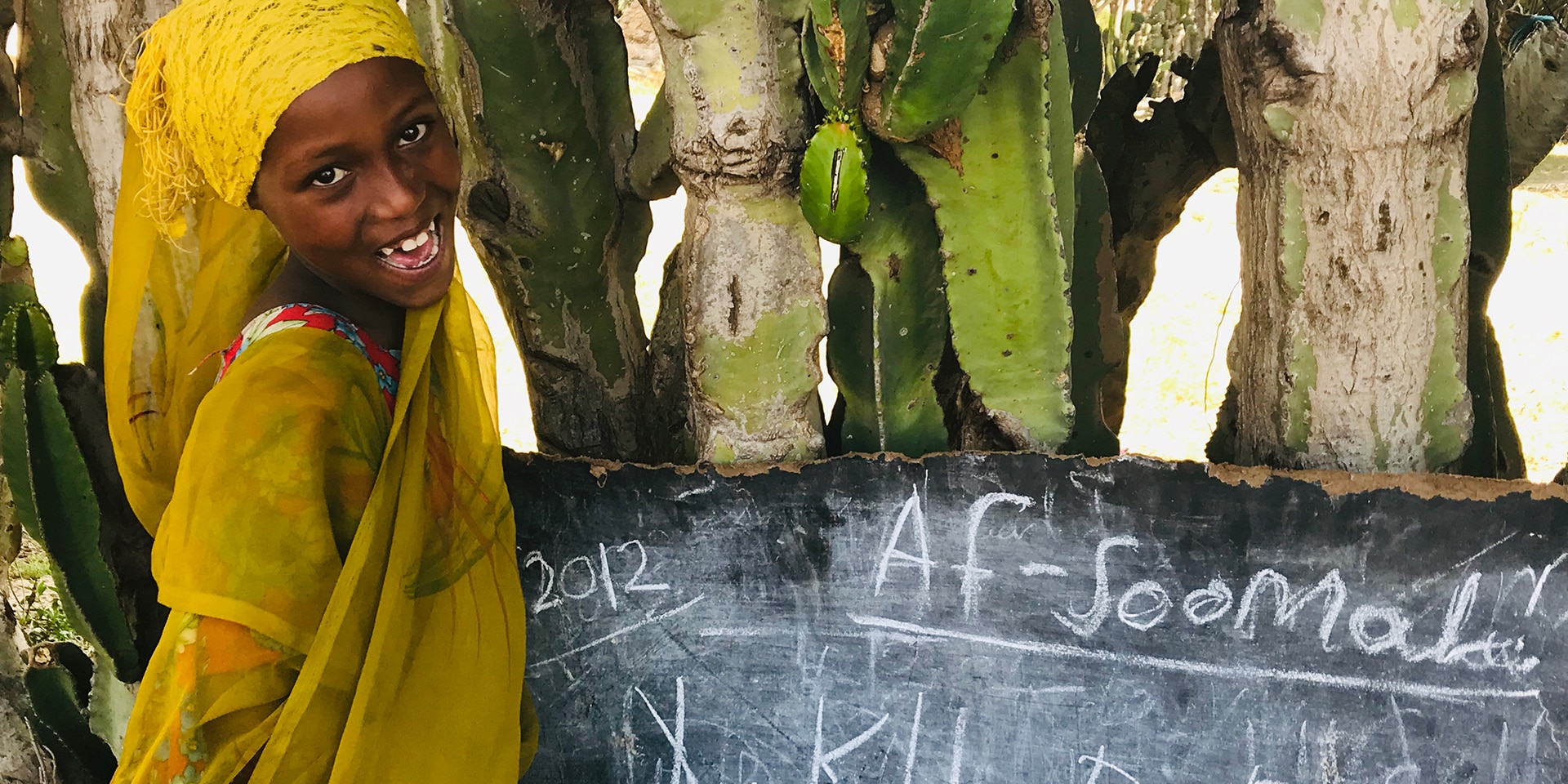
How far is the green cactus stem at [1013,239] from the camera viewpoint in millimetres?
1031

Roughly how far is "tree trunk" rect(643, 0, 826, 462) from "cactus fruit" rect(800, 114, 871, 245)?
0.09 meters

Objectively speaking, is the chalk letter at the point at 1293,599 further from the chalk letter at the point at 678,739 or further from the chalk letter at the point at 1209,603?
the chalk letter at the point at 678,739

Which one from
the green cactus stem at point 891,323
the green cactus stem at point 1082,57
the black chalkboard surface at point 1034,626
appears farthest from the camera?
the green cactus stem at point 1082,57

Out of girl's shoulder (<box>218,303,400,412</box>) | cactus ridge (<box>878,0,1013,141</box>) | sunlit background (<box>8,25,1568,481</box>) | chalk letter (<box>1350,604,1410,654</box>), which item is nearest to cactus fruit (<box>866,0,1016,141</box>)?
cactus ridge (<box>878,0,1013,141</box>)

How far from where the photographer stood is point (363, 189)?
0.83 m

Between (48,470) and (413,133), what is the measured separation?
23.7 inches

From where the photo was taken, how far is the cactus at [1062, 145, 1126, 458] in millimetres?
1231

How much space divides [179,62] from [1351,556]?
1035 mm

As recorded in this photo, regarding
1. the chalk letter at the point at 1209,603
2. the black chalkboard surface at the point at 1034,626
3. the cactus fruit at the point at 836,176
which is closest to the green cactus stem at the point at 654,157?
the cactus fruit at the point at 836,176

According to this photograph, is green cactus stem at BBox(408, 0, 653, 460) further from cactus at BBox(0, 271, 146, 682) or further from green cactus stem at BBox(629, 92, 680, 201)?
cactus at BBox(0, 271, 146, 682)

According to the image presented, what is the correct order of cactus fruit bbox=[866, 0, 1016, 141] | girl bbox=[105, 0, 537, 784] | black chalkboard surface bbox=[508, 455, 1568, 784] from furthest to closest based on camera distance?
black chalkboard surface bbox=[508, 455, 1568, 784]
cactus fruit bbox=[866, 0, 1016, 141]
girl bbox=[105, 0, 537, 784]

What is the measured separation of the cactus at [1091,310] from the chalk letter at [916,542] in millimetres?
209

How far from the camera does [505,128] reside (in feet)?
3.83

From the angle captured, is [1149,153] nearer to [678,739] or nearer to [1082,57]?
[1082,57]
